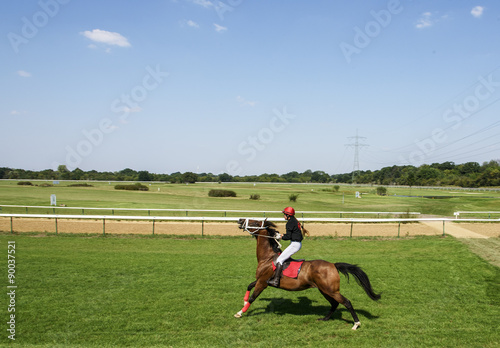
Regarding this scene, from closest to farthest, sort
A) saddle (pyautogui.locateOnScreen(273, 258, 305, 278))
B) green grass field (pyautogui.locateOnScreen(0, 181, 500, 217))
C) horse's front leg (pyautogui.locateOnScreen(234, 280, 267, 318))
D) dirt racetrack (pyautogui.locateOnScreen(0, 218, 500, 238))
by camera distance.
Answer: saddle (pyautogui.locateOnScreen(273, 258, 305, 278)) → horse's front leg (pyautogui.locateOnScreen(234, 280, 267, 318)) → dirt racetrack (pyautogui.locateOnScreen(0, 218, 500, 238)) → green grass field (pyautogui.locateOnScreen(0, 181, 500, 217))

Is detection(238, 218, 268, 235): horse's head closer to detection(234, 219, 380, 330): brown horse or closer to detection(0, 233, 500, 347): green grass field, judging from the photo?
detection(234, 219, 380, 330): brown horse

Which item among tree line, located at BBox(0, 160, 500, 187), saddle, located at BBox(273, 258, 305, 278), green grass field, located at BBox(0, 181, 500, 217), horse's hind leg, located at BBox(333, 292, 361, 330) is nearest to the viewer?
horse's hind leg, located at BBox(333, 292, 361, 330)

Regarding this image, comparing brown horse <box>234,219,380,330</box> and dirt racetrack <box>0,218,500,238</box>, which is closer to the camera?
brown horse <box>234,219,380,330</box>

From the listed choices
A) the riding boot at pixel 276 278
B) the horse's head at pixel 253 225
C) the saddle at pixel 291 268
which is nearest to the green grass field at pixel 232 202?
the horse's head at pixel 253 225

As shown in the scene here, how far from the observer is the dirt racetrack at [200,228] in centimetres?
1945

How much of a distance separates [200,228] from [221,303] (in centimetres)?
1378

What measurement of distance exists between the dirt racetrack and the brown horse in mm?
12078

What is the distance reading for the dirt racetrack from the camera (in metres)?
19.5

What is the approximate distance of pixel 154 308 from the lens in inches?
285

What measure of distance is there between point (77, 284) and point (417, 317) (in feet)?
27.8

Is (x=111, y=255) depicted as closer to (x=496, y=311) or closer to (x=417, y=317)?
(x=417, y=317)

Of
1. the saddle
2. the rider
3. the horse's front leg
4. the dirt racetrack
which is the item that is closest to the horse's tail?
the saddle

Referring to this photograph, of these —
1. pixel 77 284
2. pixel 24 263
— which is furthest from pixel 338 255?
pixel 24 263

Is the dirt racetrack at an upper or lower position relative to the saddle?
lower
